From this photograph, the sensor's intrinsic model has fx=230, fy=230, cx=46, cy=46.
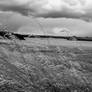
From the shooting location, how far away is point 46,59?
446 centimetres

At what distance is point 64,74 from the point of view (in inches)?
177

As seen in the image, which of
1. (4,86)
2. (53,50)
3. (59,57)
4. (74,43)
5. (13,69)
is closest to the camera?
(4,86)

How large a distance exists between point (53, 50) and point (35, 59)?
781 millimetres

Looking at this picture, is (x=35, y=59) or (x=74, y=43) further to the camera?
(x=74, y=43)

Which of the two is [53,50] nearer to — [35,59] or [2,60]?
[35,59]

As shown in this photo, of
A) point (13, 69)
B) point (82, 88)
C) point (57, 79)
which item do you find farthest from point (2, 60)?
point (82, 88)

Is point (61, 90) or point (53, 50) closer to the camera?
point (61, 90)

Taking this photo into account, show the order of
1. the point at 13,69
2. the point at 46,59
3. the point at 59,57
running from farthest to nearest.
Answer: the point at 59,57, the point at 46,59, the point at 13,69

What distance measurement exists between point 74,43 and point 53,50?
993mm

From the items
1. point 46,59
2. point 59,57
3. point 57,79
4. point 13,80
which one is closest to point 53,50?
point 59,57

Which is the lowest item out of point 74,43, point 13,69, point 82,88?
point 82,88

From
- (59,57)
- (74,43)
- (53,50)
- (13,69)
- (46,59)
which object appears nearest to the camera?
(13,69)

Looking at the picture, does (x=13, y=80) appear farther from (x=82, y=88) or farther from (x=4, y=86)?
(x=82, y=88)

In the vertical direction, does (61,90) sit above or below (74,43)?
below
